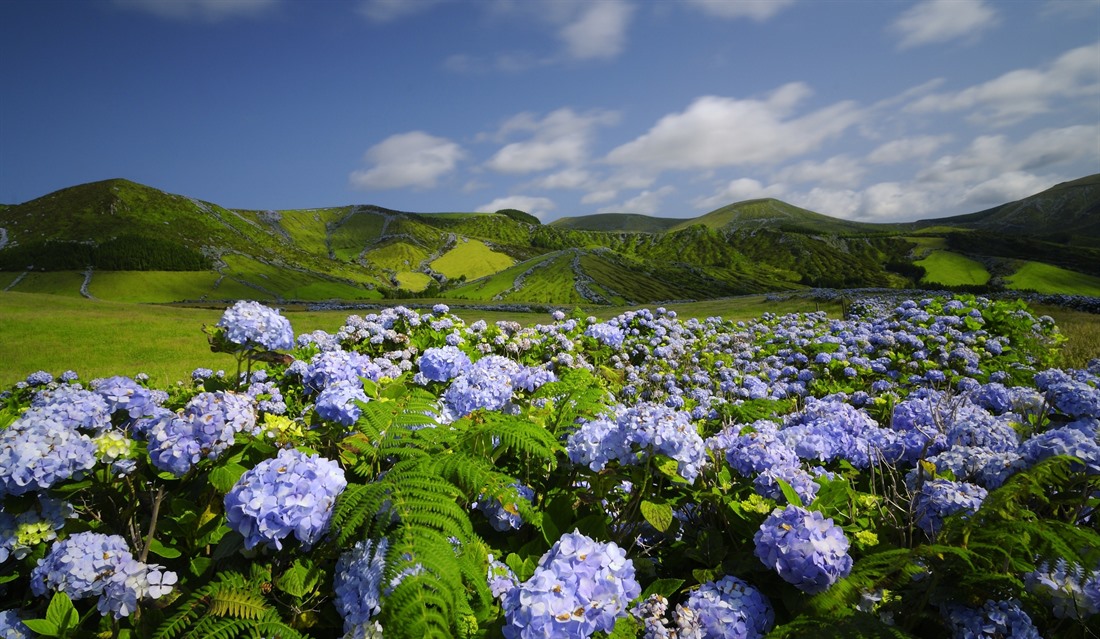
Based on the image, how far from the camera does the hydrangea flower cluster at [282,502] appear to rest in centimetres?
202

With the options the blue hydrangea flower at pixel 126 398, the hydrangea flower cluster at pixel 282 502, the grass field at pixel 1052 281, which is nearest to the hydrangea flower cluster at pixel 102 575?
the hydrangea flower cluster at pixel 282 502

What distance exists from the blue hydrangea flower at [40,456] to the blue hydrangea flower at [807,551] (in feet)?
10.5

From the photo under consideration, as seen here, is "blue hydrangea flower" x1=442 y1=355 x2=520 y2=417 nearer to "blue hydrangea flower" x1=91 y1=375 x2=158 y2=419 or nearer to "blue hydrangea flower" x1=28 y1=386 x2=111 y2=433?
"blue hydrangea flower" x1=91 y1=375 x2=158 y2=419

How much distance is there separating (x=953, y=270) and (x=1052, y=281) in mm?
32254

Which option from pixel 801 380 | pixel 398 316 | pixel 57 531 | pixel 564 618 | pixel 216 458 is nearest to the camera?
pixel 564 618

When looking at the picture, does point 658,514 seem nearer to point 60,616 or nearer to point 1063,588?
point 1063,588

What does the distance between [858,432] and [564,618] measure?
3.12 meters

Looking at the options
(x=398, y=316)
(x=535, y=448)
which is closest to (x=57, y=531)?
(x=535, y=448)

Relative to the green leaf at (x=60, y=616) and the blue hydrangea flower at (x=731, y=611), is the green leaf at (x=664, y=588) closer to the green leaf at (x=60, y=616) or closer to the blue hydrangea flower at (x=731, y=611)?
the blue hydrangea flower at (x=731, y=611)

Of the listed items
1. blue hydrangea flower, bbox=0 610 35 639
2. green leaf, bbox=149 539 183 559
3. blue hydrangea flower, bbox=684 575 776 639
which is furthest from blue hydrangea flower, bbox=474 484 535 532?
blue hydrangea flower, bbox=0 610 35 639

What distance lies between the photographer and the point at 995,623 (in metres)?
1.96

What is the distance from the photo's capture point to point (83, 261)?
12712cm

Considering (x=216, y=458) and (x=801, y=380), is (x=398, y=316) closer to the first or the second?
(x=216, y=458)

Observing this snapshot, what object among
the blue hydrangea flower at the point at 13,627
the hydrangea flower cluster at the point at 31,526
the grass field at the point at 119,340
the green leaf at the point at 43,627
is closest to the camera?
the green leaf at the point at 43,627
